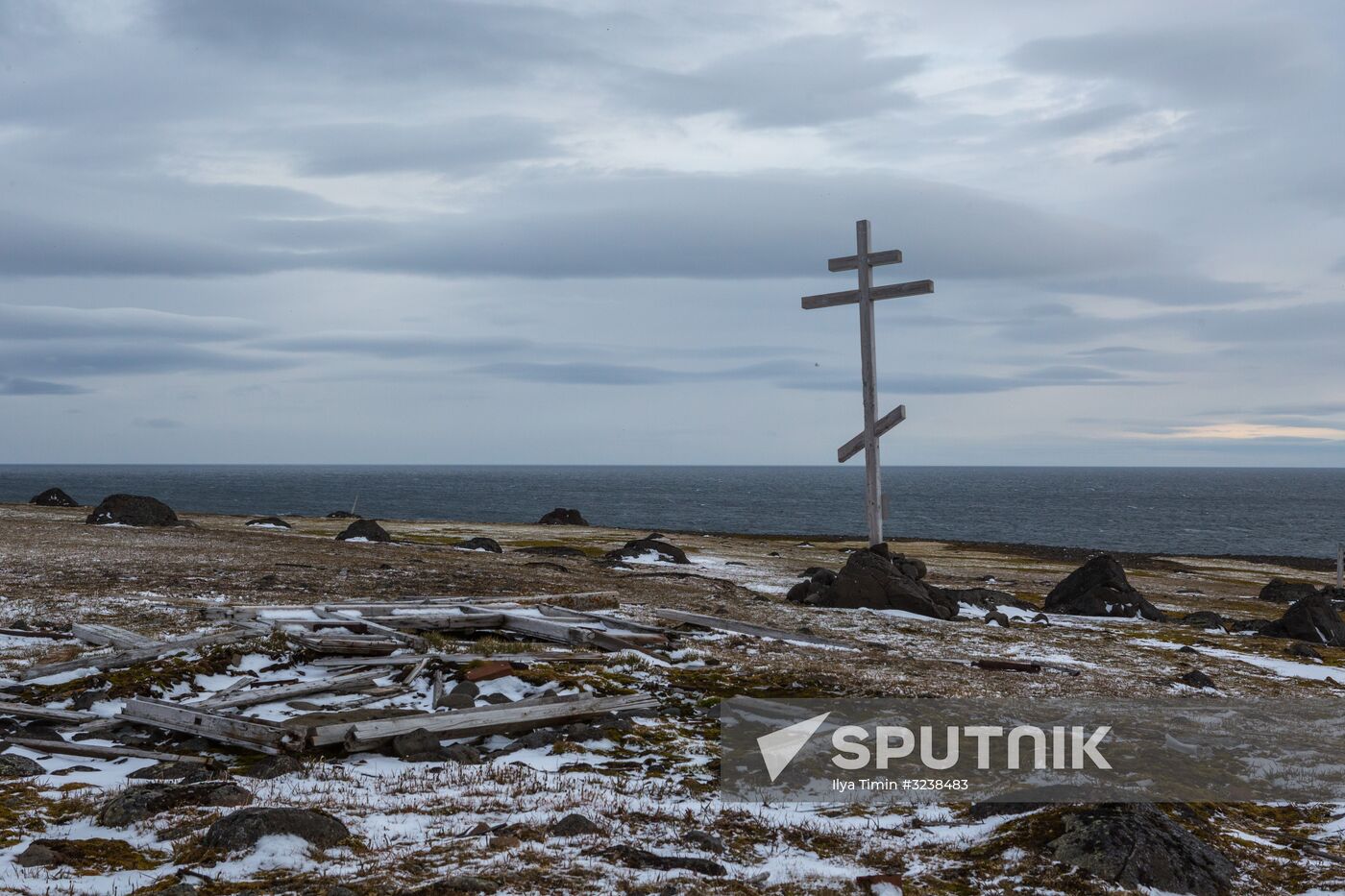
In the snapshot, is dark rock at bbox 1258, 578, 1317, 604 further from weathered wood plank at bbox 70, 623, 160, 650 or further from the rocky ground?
weathered wood plank at bbox 70, 623, 160, 650

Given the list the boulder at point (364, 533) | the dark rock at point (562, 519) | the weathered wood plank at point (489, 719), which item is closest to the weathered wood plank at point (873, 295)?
the weathered wood plank at point (489, 719)

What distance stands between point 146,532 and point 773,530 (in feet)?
249

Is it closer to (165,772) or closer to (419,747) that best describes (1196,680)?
(419,747)

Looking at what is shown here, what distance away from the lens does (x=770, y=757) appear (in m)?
10.2

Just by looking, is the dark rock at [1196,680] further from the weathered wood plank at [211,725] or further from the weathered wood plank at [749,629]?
the weathered wood plank at [211,725]

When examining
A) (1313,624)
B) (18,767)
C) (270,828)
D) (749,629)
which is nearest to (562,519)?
(1313,624)

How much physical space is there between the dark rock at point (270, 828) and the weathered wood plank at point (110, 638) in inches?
279

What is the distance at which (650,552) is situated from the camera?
39375 mm

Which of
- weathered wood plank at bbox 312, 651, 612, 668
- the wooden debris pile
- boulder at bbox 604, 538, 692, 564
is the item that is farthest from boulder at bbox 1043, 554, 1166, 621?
weathered wood plank at bbox 312, 651, 612, 668

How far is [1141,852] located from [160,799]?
7.92 metres

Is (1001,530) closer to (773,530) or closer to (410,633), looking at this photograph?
(773,530)

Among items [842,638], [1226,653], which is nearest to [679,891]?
[842,638]

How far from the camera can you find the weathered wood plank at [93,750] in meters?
9.91

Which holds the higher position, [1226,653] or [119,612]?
[119,612]
